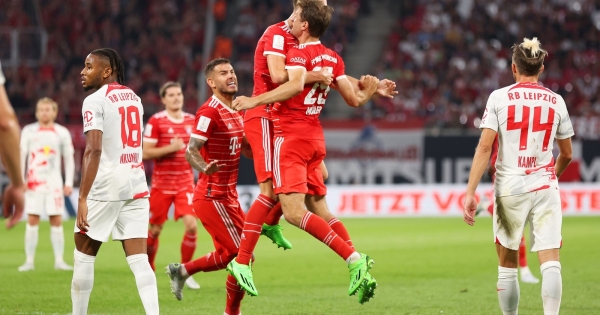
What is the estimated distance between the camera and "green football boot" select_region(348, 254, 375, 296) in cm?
633

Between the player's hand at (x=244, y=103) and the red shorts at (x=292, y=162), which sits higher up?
the player's hand at (x=244, y=103)

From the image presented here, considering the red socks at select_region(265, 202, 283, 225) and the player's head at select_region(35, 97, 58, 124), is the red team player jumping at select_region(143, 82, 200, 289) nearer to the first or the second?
the player's head at select_region(35, 97, 58, 124)

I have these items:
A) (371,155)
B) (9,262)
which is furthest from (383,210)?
(9,262)

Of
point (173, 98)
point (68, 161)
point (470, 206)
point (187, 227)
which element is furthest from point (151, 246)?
point (470, 206)

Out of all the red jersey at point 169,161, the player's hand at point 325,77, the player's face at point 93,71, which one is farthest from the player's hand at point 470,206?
the red jersey at point 169,161

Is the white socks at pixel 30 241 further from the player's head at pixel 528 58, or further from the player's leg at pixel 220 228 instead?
the player's head at pixel 528 58

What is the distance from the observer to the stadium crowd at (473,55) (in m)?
25.1

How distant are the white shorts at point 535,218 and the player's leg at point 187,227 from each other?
14.8ft

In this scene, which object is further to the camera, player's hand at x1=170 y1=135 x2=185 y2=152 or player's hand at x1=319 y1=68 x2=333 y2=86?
player's hand at x1=170 y1=135 x2=185 y2=152

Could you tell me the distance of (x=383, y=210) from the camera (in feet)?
67.1

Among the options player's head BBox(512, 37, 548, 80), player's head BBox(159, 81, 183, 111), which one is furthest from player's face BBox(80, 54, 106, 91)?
player's head BBox(159, 81, 183, 111)

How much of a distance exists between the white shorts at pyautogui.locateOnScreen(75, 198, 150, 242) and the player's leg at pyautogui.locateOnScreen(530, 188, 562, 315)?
297cm

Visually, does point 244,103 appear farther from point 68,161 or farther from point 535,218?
point 68,161

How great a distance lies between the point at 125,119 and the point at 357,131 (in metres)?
15.7
